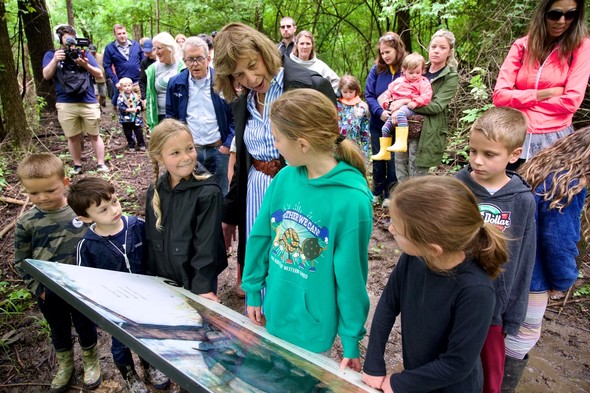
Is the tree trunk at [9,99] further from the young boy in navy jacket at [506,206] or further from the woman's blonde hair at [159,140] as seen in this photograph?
the young boy in navy jacket at [506,206]

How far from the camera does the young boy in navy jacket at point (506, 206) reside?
1664 millimetres

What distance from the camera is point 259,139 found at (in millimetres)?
2262

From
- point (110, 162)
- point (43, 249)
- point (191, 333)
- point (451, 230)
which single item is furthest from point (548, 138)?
point (110, 162)

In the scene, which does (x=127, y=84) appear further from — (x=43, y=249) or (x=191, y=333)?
(x=191, y=333)

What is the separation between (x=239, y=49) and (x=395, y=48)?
3.17 m

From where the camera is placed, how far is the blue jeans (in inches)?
147

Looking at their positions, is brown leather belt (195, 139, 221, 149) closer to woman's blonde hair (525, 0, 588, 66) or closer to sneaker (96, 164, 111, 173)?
woman's blonde hair (525, 0, 588, 66)

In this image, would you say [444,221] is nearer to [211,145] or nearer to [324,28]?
[211,145]

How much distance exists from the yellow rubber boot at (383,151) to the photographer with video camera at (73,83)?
4276mm

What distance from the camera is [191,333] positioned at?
1.58m

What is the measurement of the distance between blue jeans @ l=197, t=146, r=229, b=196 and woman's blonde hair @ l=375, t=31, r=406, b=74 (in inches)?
93.8

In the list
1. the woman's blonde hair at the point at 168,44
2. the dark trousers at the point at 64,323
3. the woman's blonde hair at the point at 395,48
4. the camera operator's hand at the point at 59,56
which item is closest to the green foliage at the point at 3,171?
the camera operator's hand at the point at 59,56

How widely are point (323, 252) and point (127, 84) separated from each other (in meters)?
6.70

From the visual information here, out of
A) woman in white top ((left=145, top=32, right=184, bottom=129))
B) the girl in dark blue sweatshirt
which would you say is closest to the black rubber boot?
the girl in dark blue sweatshirt
